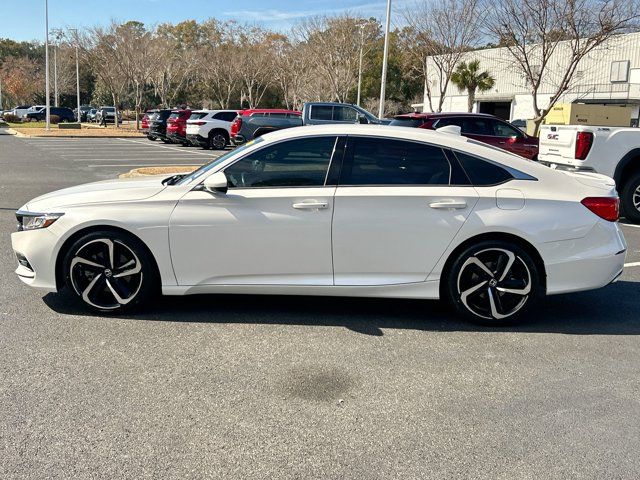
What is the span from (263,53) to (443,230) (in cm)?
5226

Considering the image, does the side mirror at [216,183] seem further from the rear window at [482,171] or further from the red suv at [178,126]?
the red suv at [178,126]

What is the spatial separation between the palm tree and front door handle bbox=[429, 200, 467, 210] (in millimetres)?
39447

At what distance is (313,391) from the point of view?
3660 millimetres

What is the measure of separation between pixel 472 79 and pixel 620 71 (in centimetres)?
1094

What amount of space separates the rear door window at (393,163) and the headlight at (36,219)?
2345mm

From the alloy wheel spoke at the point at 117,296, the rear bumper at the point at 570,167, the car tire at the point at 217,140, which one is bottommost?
the alloy wheel spoke at the point at 117,296

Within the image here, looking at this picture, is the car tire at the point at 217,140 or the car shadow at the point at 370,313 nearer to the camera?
the car shadow at the point at 370,313

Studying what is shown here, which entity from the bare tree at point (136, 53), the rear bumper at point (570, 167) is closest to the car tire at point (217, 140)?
the rear bumper at point (570, 167)

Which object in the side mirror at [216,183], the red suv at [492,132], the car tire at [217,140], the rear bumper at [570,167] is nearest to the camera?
the side mirror at [216,183]

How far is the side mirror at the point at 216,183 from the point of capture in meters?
Result: 4.55

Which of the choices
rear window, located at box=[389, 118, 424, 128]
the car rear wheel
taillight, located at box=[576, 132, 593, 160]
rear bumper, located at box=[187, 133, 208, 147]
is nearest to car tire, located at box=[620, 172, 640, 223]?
taillight, located at box=[576, 132, 593, 160]

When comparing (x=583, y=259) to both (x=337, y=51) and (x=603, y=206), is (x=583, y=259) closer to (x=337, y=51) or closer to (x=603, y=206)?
(x=603, y=206)

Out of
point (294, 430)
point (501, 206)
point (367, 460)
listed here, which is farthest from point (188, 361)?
point (501, 206)

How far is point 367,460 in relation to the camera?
9.67ft
